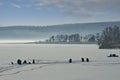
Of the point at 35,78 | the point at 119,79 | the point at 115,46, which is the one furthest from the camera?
the point at 115,46

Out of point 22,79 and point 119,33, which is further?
point 119,33

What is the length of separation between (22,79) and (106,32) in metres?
143

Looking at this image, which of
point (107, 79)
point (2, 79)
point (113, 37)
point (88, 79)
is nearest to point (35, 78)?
point (2, 79)

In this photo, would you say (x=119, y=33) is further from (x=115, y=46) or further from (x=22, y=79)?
(x=22, y=79)

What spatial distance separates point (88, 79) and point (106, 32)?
14260 cm

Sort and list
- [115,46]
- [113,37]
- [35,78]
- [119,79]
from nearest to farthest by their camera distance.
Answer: [119,79] → [35,78] → [115,46] → [113,37]

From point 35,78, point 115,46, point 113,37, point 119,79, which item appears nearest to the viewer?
point 119,79

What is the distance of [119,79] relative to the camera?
23.1m

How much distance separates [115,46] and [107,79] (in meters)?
124

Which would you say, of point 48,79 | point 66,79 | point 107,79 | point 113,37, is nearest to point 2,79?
point 48,79

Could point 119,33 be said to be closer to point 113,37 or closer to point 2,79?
point 113,37

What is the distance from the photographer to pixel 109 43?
149m

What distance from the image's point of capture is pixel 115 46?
474 feet

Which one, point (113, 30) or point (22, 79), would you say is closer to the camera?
point (22, 79)
